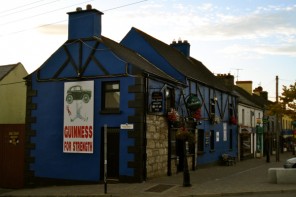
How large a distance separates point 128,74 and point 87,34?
338 centimetres

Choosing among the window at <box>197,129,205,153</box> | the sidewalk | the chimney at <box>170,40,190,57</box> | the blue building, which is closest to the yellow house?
the blue building

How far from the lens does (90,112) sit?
1988cm

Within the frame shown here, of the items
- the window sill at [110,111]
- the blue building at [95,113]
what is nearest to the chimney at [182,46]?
the blue building at [95,113]

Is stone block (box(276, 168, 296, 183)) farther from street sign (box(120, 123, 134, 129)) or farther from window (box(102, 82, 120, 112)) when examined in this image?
window (box(102, 82, 120, 112))

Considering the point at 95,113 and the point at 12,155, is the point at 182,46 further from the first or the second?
the point at 12,155

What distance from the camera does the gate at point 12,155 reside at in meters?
21.8

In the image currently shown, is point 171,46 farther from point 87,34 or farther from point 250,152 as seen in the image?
point 250,152

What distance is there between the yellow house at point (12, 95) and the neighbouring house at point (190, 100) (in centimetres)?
969

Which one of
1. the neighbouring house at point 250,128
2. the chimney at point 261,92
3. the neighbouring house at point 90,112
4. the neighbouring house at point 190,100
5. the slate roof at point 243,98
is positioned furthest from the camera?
the chimney at point 261,92

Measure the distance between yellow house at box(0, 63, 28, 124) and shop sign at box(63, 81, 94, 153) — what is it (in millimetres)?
10339

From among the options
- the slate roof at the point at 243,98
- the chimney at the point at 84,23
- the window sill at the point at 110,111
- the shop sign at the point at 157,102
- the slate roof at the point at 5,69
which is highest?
the chimney at the point at 84,23

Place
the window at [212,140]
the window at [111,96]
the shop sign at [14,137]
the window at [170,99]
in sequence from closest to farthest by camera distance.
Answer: the window at [111,96], the shop sign at [14,137], the window at [170,99], the window at [212,140]

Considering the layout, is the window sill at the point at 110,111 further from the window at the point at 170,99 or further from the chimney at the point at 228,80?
the chimney at the point at 228,80

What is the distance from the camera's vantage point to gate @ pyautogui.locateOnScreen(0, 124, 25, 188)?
71.6 ft
